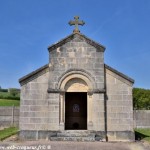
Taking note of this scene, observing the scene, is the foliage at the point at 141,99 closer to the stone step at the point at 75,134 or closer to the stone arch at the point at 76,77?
the stone arch at the point at 76,77

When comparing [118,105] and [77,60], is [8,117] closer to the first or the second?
[77,60]

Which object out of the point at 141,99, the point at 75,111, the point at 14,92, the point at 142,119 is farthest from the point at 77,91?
the point at 14,92

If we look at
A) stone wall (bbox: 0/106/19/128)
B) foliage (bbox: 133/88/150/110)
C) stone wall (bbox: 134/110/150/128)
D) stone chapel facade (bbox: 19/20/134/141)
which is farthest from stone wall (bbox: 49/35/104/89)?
foliage (bbox: 133/88/150/110)

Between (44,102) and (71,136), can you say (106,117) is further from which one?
(44,102)

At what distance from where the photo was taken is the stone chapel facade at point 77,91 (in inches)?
632

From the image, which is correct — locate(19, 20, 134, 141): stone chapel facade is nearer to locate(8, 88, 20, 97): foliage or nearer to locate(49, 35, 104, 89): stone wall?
locate(49, 35, 104, 89): stone wall

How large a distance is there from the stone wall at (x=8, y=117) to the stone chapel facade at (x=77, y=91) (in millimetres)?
9571

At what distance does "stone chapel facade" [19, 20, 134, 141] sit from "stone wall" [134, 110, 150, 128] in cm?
1082

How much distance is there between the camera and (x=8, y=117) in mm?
25375

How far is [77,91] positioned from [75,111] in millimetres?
3481

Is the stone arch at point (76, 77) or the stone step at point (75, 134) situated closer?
the stone step at point (75, 134)

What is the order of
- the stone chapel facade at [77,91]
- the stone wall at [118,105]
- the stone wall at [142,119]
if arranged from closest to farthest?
the stone chapel facade at [77,91] → the stone wall at [118,105] → the stone wall at [142,119]

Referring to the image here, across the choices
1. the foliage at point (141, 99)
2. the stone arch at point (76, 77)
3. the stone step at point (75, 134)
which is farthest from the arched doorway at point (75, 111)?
the foliage at point (141, 99)

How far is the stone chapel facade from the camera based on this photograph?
52.7 ft
